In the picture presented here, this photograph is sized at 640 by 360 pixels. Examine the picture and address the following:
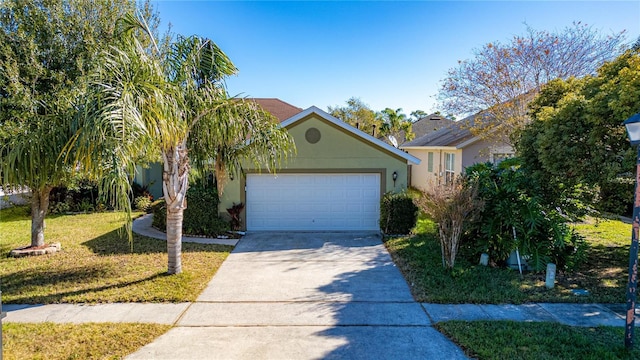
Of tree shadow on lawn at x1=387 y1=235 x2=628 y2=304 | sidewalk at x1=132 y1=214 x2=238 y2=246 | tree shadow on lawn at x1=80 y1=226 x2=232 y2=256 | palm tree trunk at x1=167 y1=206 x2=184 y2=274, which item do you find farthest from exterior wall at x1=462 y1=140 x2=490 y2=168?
palm tree trunk at x1=167 y1=206 x2=184 y2=274

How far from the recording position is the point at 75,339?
16.6 feet

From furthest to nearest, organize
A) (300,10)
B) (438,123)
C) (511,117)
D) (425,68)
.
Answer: (438,123) → (425,68) → (511,117) → (300,10)

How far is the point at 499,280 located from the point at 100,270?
28.1 ft

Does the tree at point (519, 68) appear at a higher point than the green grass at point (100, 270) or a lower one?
higher

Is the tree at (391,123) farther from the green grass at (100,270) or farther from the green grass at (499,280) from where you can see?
the green grass at (100,270)

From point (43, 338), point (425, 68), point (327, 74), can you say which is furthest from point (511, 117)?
Result: point (43, 338)

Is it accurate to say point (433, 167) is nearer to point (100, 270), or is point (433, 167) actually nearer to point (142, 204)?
point (142, 204)

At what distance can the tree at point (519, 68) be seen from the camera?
13.8m

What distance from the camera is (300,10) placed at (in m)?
13.3

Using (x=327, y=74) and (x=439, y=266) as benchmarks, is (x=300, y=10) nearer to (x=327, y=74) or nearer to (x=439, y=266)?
(x=327, y=74)

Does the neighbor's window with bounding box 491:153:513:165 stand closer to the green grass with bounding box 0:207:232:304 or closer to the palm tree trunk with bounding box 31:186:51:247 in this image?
the green grass with bounding box 0:207:232:304

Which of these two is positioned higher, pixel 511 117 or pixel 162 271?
pixel 511 117

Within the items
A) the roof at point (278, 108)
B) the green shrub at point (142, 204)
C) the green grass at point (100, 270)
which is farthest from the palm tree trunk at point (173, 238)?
the roof at point (278, 108)

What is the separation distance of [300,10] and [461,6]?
5.52 metres
